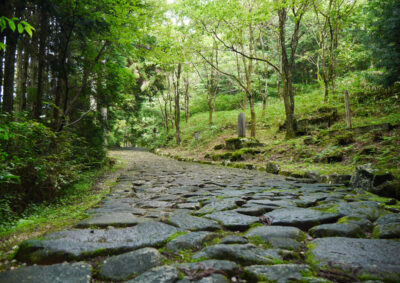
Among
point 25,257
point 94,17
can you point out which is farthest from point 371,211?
point 94,17

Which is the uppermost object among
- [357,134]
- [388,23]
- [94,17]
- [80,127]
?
[388,23]

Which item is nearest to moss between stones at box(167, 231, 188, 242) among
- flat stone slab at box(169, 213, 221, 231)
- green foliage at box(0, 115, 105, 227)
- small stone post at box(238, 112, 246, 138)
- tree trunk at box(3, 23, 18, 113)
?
flat stone slab at box(169, 213, 221, 231)

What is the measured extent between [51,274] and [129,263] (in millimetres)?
437

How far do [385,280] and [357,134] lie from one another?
762cm

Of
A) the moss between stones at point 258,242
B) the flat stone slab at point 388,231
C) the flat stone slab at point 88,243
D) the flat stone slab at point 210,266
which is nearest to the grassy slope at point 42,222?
the flat stone slab at point 88,243

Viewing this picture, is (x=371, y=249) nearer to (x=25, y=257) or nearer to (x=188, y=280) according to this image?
(x=188, y=280)

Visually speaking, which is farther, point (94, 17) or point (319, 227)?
point (94, 17)

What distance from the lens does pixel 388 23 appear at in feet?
25.2

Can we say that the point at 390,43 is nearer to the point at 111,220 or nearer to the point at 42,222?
the point at 111,220

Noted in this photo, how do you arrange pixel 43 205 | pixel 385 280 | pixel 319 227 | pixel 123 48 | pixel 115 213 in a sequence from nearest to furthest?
1. pixel 385 280
2. pixel 319 227
3. pixel 115 213
4. pixel 43 205
5. pixel 123 48

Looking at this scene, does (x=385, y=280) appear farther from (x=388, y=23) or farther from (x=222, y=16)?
(x=222, y=16)

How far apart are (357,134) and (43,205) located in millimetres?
8691

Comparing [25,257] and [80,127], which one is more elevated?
[80,127]

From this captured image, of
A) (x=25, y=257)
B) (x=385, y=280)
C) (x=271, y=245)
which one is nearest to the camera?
(x=385, y=280)
